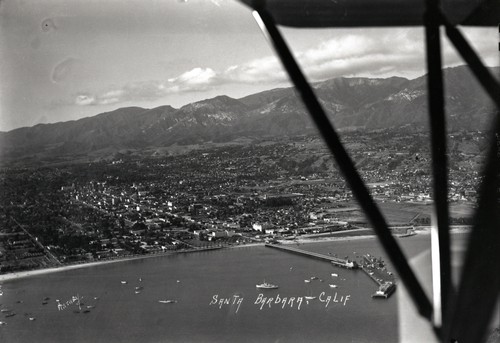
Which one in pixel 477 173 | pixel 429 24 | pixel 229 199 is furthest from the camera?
pixel 229 199

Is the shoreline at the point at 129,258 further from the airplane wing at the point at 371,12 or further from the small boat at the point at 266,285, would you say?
the airplane wing at the point at 371,12

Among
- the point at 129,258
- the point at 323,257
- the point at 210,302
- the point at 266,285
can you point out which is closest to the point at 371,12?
the point at 323,257

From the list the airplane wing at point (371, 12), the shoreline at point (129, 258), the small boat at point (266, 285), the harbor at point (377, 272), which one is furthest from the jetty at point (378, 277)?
the airplane wing at point (371, 12)

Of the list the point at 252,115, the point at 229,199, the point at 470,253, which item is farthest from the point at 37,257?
the point at 470,253

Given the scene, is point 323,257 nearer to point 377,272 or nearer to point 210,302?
point 377,272

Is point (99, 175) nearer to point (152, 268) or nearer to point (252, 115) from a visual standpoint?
point (152, 268)

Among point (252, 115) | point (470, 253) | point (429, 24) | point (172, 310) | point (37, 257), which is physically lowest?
point (172, 310)
